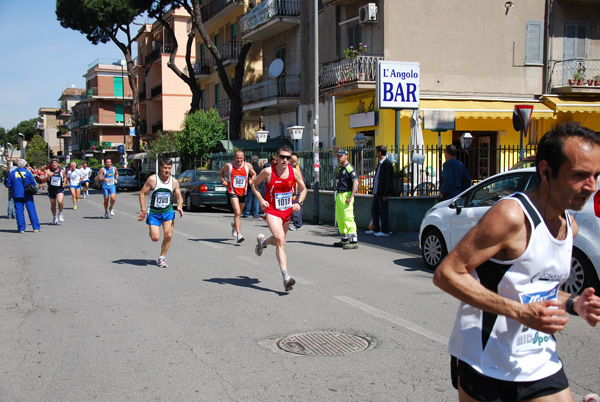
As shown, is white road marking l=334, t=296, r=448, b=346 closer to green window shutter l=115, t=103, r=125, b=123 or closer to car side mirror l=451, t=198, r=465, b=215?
car side mirror l=451, t=198, r=465, b=215

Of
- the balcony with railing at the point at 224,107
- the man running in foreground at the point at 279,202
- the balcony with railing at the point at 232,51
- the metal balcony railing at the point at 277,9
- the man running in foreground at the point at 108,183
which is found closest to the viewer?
the man running in foreground at the point at 279,202

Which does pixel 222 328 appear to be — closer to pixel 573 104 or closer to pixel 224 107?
pixel 573 104

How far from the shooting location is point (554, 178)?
92.7 inches

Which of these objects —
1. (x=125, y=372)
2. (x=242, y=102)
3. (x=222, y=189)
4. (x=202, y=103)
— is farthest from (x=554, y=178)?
(x=202, y=103)

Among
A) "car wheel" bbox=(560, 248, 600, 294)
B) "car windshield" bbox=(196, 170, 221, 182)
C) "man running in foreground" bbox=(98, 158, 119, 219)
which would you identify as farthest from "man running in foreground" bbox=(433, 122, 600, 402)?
"car windshield" bbox=(196, 170, 221, 182)

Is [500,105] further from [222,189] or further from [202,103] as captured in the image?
[202,103]

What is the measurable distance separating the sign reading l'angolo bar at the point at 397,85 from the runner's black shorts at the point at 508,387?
12356mm

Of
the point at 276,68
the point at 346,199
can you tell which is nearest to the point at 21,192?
the point at 346,199

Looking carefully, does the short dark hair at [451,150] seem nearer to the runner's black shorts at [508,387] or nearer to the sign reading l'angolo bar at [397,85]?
the sign reading l'angolo bar at [397,85]

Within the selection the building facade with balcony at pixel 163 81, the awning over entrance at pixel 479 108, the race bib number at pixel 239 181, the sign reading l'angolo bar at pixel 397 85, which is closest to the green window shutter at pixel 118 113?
the building facade with balcony at pixel 163 81

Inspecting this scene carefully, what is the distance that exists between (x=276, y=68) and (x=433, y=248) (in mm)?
20803

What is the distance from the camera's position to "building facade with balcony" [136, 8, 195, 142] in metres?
51.7

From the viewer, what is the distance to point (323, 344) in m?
5.36

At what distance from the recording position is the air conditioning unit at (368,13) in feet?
70.9
